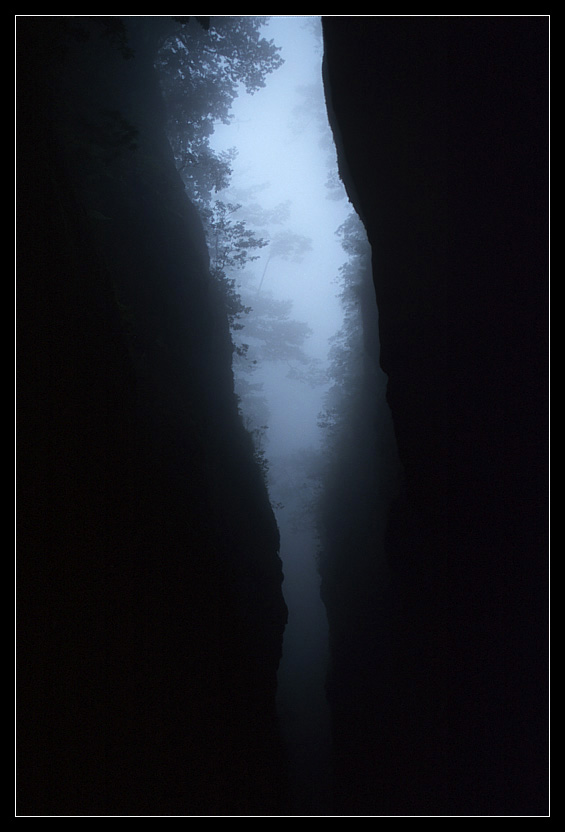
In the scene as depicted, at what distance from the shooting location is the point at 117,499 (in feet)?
15.8

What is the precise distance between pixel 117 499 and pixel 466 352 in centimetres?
633

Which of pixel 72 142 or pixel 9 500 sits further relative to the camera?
pixel 72 142

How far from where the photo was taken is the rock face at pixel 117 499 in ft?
12.6

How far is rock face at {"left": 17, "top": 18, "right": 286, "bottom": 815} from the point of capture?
3.84 meters

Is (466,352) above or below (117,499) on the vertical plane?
above

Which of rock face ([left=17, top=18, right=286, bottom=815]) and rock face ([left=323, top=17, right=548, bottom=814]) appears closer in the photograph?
rock face ([left=17, top=18, right=286, bottom=815])

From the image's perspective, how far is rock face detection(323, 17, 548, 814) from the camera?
538cm

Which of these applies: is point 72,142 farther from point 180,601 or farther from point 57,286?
point 180,601

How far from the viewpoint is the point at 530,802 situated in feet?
18.4

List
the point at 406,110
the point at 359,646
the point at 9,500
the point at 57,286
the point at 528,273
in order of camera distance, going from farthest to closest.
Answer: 1. the point at 359,646
2. the point at 406,110
3. the point at 528,273
4. the point at 57,286
5. the point at 9,500

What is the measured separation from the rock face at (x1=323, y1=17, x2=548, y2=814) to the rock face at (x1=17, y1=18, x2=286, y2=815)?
470cm

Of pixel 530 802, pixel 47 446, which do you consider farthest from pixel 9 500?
pixel 530 802

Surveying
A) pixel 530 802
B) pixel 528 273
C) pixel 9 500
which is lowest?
pixel 530 802
